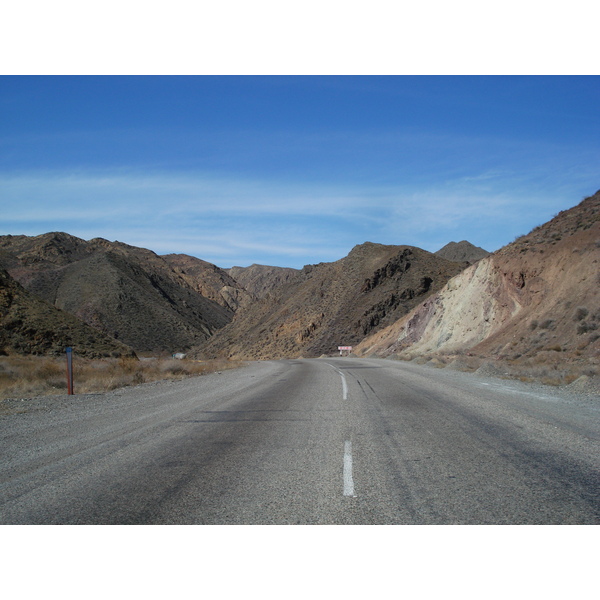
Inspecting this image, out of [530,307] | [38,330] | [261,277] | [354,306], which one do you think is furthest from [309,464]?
[261,277]

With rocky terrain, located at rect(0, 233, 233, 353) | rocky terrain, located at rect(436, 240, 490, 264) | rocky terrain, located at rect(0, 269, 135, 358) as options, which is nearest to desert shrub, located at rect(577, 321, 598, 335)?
rocky terrain, located at rect(0, 269, 135, 358)

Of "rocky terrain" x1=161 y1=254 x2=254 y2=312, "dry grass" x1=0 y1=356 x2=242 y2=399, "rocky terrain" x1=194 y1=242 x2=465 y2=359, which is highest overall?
"rocky terrain" x1=161 y1=254 x2=254 y2=312

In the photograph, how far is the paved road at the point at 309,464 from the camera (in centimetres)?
443

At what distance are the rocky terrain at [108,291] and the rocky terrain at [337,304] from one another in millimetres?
10129

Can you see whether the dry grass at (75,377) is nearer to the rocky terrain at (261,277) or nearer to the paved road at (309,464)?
the paved road at (309,464)

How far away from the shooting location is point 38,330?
39406 millimetres

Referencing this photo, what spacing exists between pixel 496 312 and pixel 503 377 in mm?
19888

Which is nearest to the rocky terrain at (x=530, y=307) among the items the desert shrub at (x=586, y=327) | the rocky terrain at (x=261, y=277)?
the desert shrub at (x=586, y=327)

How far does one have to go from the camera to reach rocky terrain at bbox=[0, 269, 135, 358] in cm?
3738

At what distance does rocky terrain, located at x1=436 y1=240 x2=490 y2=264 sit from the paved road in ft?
432

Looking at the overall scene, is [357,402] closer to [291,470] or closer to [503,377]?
[291,470]

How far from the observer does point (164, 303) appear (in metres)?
109

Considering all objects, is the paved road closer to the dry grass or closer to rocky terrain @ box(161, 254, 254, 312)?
the dry grass
